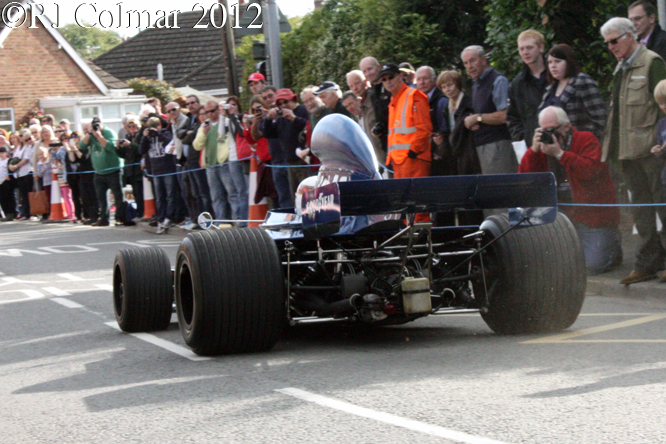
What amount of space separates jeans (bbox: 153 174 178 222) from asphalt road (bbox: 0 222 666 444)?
996cm

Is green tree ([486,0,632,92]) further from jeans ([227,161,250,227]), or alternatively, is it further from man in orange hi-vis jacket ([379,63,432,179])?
jeans ([227,161,250,227])

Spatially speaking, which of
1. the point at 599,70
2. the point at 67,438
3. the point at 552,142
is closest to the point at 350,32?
the point at 599,70

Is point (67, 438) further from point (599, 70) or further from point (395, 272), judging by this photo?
point (599, 70)

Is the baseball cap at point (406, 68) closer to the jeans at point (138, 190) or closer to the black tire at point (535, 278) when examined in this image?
the black tire at point (535, 278)

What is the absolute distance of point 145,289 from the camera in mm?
8344

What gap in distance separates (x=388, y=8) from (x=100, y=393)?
36.9 feet

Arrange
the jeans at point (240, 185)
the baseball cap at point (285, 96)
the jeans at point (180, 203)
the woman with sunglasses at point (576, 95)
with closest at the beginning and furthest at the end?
the woman with sunglasses at point (576, 95), the baseball cap at point (285, 96), the jeans at point (240, 185), the jeans at point (180, 203)

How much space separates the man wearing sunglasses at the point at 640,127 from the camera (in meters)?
9.37

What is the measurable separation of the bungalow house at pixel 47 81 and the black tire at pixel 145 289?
35751mm

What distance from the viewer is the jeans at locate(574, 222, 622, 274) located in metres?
10.0

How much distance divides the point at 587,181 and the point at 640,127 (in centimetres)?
82

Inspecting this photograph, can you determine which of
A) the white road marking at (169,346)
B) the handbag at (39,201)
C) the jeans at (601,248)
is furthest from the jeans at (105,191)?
the jeans at (601,248)

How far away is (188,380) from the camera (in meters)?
6.26

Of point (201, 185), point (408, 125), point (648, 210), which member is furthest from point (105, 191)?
point (648, 210)
